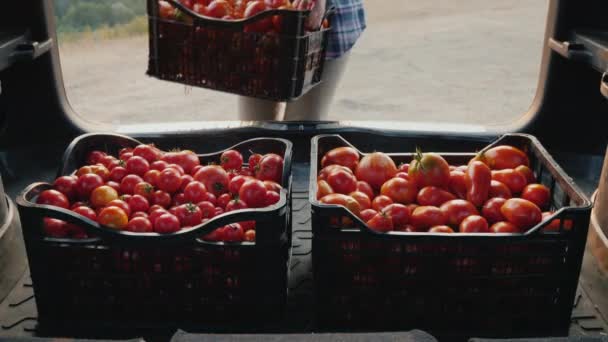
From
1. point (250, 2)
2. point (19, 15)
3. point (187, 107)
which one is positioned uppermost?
point (250, 2)

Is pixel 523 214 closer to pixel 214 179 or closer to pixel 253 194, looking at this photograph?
pixel 253 194

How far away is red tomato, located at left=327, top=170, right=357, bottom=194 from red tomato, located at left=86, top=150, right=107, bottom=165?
0.65m

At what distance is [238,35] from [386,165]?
0.50 metres

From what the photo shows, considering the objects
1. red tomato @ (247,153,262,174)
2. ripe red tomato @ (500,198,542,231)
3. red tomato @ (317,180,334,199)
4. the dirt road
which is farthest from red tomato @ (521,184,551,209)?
the dirt road

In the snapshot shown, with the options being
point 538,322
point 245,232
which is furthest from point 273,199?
point 538,322

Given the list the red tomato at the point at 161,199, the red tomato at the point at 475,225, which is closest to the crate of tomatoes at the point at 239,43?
the red tomato at the point at 161,199

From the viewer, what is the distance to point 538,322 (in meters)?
1.48

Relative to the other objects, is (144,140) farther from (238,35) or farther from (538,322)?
(538,322)

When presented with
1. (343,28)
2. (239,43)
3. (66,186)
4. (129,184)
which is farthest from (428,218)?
(343,28)

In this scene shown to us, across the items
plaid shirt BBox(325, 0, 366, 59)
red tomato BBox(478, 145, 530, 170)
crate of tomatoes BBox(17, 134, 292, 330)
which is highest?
plaid shirt BBox(325, 0, 366, 59)

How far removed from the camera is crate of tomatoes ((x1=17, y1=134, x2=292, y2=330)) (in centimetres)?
139

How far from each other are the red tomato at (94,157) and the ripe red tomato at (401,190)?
0.79 m

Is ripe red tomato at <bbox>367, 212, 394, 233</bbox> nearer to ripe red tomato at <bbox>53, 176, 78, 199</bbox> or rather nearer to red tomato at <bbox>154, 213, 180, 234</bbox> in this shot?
red tomato at <bbox>154, 213, 180, 234</bbox>

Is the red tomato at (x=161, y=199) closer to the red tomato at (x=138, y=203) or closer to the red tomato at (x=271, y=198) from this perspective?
the red tomato at (x=138, y=203)
